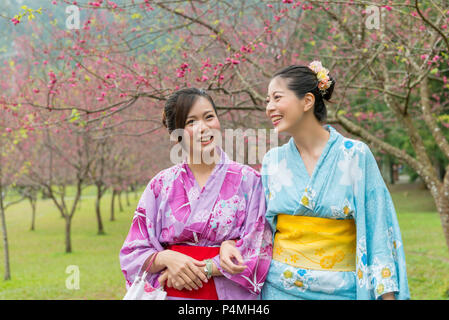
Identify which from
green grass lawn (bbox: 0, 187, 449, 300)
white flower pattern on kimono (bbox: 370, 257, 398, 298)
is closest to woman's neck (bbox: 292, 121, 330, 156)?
white flower pattern on kimono (bbox: 370, 257, 398, 298)

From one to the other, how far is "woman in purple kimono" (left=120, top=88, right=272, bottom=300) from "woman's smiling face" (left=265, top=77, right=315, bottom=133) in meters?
0.30

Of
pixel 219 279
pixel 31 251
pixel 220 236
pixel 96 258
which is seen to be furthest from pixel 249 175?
pixel 31 251

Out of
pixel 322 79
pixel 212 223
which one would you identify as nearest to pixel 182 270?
pixel 212 223

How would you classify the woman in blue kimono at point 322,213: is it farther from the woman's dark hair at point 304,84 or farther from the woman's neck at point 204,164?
the woman's neck at point 204,164

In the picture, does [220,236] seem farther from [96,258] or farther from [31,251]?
[31,251]

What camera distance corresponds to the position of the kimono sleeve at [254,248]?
2.10m

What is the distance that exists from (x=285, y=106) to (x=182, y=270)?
35.7 inches

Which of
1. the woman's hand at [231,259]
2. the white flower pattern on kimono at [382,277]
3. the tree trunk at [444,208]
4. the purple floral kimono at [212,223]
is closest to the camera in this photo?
the white flower pattern on kimono at [382,277]

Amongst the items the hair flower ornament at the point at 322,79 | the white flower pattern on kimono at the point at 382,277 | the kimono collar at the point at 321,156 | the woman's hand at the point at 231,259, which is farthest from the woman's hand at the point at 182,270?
the hair flower ornament at the point at 322,79

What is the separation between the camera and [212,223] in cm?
214

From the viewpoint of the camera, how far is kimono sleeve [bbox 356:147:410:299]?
1.92 m

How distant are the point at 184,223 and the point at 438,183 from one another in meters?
3.42

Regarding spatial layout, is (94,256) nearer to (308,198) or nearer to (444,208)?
(444,208)

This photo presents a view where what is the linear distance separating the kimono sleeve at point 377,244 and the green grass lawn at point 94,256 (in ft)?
16.0
